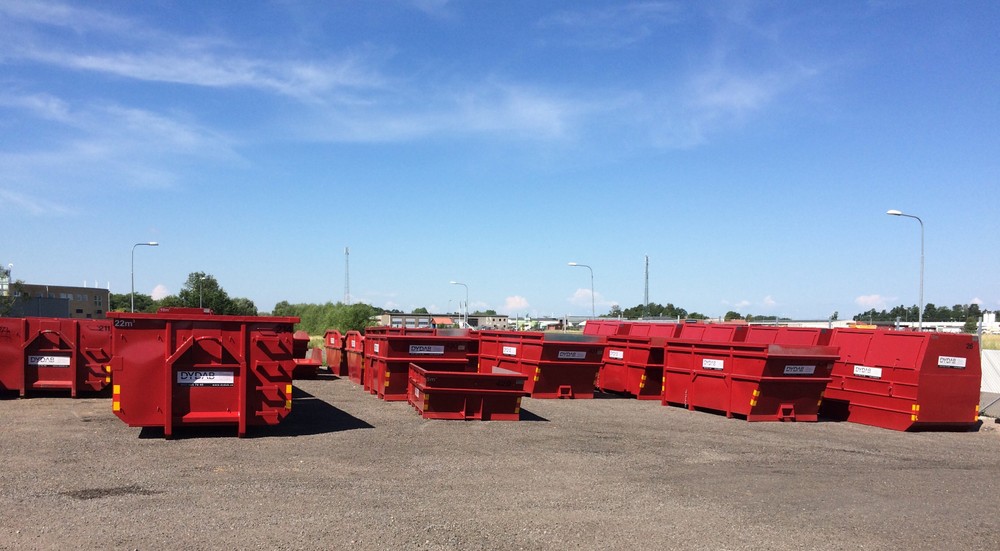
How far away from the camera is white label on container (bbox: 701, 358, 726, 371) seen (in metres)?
16.5

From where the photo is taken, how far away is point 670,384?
18.0 metres

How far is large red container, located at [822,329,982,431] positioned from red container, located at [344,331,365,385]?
497 inches

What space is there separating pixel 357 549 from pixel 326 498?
5.87 ft

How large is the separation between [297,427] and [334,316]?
2869 inches

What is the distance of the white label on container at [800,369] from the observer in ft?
51.6

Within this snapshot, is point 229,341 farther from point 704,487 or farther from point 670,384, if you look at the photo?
point 670,384

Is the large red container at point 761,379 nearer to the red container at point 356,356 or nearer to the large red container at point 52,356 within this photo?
the red container at point 356,356

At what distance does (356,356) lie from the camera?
22047 mm

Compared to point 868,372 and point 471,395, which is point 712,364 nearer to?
point 868,372

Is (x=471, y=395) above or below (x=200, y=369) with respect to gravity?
below

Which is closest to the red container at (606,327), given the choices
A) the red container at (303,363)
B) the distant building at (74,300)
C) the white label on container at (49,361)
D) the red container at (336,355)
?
the red container at (336,355)

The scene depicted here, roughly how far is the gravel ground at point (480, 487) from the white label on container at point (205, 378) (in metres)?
0.84

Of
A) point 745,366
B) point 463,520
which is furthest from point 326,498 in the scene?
point 745,366

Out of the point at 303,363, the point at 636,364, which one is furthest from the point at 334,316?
the point at 636,364
